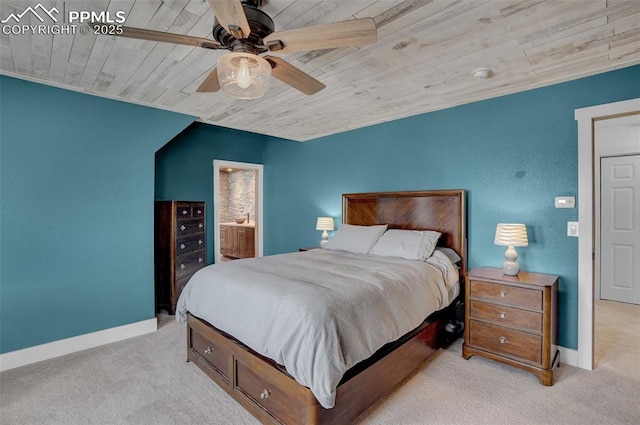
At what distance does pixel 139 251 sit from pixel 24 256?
903 mm

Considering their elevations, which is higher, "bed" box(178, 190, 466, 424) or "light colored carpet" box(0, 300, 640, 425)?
"bed" box(178, 190, 466, 424)

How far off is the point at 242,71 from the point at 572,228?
115 inches

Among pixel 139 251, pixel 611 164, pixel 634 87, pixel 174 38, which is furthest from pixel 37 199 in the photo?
pixel 611 164

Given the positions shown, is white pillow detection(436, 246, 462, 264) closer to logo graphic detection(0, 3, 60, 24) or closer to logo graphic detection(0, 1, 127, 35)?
logo graphic detection(0, 1, 127, 35)

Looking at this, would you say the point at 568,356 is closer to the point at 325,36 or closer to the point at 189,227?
the point at 325,36

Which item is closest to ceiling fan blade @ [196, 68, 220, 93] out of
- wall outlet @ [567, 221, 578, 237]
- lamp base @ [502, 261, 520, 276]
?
lamp base @ [502, 261, 520, 276]

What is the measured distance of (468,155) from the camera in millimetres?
3283

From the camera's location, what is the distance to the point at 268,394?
188cm

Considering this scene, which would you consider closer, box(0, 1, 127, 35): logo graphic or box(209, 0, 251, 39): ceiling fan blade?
box(209, 0, 251, 39): ceiling fan blade

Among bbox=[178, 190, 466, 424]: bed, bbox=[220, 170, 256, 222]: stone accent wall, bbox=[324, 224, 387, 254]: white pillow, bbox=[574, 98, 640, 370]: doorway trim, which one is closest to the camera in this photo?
bbox=[178, 190, 466, 424]: bed

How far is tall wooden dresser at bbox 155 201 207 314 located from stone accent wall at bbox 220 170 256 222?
153 inches

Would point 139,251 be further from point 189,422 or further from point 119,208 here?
point 189,422

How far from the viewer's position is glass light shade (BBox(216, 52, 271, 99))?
157 centimetres

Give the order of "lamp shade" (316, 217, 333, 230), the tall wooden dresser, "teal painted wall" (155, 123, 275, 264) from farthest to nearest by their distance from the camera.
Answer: "lamp shade" (316, 217, 333, 230), "teal painted wall" (155, 123, 275, 264), the tall wooden dresser
